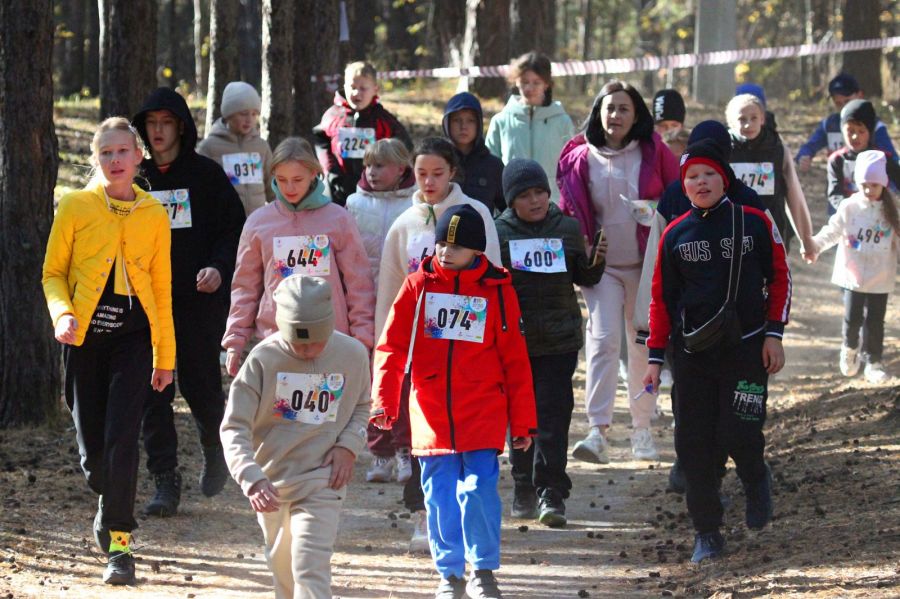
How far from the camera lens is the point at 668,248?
24.1 feet

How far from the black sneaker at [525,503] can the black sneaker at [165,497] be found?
205cm

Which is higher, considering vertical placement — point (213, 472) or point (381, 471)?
point (213, 472)

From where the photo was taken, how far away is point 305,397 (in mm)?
5992

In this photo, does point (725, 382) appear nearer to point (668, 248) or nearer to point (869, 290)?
point (668, 248)

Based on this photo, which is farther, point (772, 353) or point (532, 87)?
point (532, 87)

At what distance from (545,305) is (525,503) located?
1235mm

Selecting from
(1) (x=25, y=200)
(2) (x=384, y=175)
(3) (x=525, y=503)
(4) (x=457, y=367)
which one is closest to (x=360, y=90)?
(2) (x=384, y=175)

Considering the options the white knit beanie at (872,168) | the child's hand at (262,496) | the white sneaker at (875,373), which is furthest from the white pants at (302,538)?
the white sneaker at (875,373)

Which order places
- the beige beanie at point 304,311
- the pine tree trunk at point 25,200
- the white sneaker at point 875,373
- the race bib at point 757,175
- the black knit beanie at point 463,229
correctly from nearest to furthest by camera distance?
the beige beanie at point 304,311, the black knit beanie at point 463,229, the pine tree trunk at point 25,200, the race bib at point 757,175, the white sneaker at point 875,373

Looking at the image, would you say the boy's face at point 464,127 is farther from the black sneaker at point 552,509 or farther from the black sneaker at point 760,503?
the black sneaker at point 760,503

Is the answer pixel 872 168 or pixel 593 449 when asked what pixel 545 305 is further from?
pixel 872 168

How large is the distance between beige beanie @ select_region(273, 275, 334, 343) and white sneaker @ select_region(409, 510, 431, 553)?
2416mm

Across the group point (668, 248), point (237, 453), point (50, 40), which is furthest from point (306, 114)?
point (237, 453)

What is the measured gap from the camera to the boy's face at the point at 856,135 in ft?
42.0
